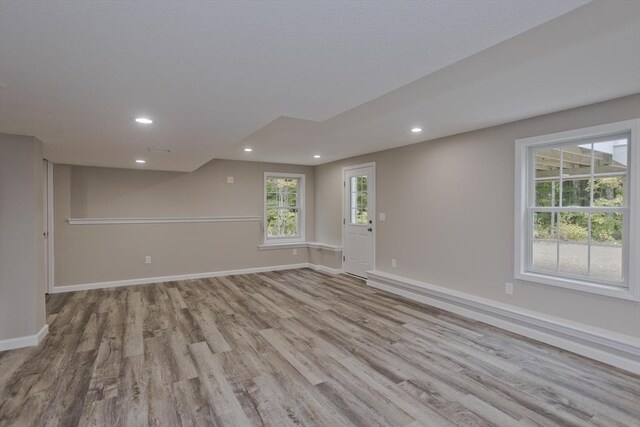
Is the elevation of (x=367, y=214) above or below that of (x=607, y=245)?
above

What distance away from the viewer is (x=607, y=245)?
2.84m

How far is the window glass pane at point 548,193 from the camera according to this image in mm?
3215

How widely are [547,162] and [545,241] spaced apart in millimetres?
812

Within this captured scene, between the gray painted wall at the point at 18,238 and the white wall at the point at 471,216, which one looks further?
the gray painted wall at the point at 18,238

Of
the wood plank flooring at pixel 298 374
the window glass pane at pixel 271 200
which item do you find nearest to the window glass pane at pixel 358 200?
the window glass pane at pixel 271 200

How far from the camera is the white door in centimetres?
550

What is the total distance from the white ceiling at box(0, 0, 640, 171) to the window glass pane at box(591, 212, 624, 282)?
106cm

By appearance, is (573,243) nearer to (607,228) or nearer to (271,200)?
(607,228)

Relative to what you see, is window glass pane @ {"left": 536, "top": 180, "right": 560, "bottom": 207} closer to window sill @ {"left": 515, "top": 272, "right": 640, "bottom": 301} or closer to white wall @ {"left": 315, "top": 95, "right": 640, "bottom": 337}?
white wall @ {"left": 315, "top": 95, "right": 640, "bottom": 337}

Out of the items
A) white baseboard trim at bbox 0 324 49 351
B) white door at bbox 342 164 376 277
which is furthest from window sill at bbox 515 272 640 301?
white baseboard trim at bbox 0 324 49 351

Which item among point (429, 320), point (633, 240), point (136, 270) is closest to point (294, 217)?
point (136, 270)

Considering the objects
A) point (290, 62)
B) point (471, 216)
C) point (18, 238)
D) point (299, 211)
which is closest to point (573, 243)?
point (471, 216)

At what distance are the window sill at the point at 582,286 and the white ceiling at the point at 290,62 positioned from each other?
1.62 meters

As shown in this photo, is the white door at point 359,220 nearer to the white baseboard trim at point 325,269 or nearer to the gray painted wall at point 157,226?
the white baseboard trim at point 325,269
